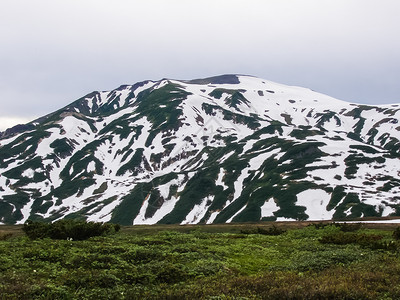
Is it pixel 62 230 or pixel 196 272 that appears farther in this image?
pixel 62 230

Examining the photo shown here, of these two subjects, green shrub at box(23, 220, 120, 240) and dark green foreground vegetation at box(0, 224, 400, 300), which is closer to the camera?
dark green foreground vegetation at box(0, 224, 400, 300)

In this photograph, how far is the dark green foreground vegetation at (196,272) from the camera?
1305cm

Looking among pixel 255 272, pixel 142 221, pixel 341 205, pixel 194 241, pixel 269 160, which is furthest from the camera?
pixel 269 160

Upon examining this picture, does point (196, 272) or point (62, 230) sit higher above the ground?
point (196, 272)

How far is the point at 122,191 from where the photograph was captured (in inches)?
7151

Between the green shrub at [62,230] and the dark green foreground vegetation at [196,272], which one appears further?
the green shrub at [62,230]

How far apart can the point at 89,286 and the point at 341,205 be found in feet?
327

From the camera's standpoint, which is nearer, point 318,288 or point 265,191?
point 318,288

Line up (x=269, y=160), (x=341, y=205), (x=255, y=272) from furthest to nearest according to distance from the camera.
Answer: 1. (x=269, y=160)
2. (x=341, y=205)
3. (x=255, y=272)

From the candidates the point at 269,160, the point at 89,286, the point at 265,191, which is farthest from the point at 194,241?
the point at 269,160

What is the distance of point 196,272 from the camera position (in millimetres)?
16609

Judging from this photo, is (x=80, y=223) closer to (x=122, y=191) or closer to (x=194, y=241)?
(x=194, y=241)

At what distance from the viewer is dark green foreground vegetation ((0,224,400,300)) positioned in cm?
1305

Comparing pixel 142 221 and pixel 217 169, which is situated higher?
pixel 217 169
